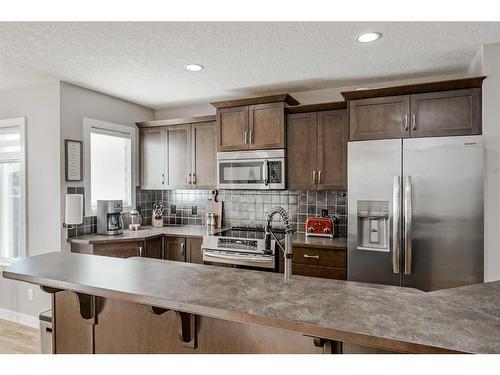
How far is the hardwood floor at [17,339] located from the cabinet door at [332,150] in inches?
123

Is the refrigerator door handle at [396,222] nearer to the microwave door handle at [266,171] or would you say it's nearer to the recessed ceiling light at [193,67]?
the microwave door handle at [266,171]

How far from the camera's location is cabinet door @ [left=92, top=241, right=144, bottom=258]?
320 centimetres

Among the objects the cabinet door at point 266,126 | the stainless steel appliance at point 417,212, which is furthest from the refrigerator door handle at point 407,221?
the cabinet door at point 266,126

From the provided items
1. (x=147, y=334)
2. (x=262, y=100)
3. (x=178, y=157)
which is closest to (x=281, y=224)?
(x=262, y=100)

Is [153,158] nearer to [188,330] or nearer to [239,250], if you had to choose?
[239,250]

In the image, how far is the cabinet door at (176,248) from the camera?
3629 mm

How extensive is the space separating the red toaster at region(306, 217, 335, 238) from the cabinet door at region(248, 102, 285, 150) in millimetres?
878

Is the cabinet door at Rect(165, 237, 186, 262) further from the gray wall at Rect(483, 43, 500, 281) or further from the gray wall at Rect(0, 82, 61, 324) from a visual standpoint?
the gray wall at Rect(483, 43, 500, 281)

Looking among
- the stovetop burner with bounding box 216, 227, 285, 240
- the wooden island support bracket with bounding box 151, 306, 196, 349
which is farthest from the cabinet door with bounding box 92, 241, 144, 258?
the wooden island support bracket with bounding box 151, 306, 196, 349

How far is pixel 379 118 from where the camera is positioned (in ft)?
9.16

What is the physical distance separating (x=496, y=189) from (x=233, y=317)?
2439 millimetres

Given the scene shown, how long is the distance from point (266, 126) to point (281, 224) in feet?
3.87

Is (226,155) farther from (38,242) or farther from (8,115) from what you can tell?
(8,115)
